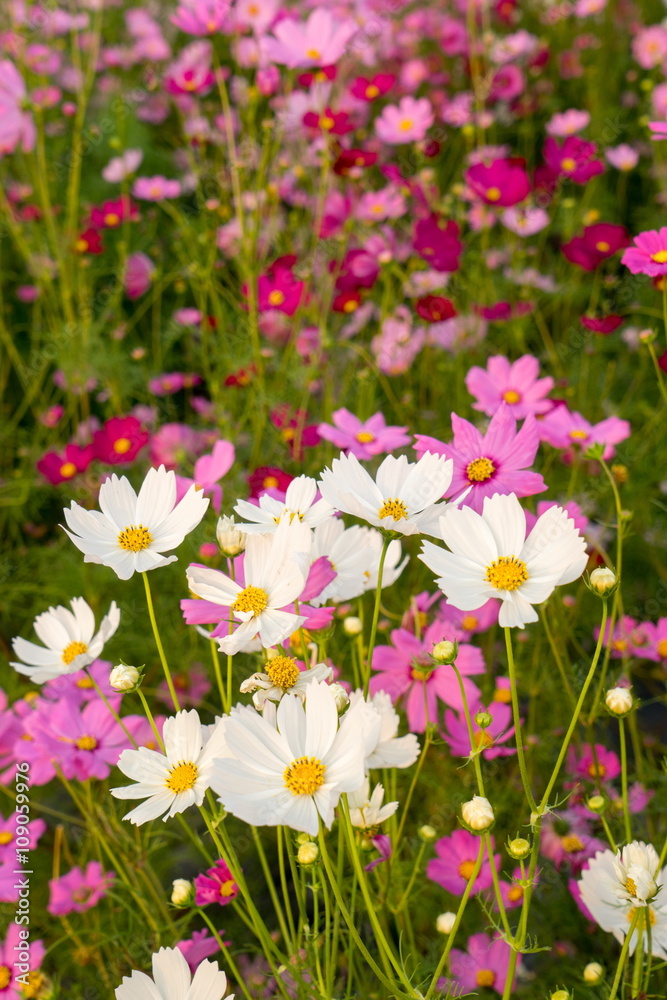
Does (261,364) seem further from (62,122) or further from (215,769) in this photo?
(62,122)

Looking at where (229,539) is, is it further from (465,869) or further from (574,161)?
(574,161)

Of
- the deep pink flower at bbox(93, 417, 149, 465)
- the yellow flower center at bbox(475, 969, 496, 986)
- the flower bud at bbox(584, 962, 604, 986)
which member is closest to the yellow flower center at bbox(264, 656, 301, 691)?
the flower bud at bbox(584, 962, 604, 986)

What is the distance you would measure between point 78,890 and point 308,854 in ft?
1.64

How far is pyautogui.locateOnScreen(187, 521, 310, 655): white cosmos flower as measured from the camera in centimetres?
60

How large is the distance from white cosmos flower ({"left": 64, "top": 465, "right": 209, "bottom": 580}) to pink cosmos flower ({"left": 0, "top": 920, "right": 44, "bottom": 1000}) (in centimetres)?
42

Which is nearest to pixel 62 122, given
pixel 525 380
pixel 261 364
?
pixel 261 364

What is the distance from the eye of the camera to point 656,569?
1.43 meters

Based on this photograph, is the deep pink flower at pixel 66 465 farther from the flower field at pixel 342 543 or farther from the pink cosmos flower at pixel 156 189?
the pink cosmos flower at pixel 156 189

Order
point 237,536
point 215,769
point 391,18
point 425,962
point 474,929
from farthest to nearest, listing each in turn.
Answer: point 391,18 → point 474,929 → point 425,962 → point 237,536 → point 215,769

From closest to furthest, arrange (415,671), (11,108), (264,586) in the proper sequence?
(264,586) → (415,671) → (11,108)

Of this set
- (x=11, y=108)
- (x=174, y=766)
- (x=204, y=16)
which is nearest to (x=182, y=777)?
(x=174, y=766)

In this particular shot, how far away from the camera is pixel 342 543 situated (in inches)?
29.2

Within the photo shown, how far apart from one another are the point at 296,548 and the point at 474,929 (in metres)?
0.65

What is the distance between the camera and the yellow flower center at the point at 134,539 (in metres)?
0.72
